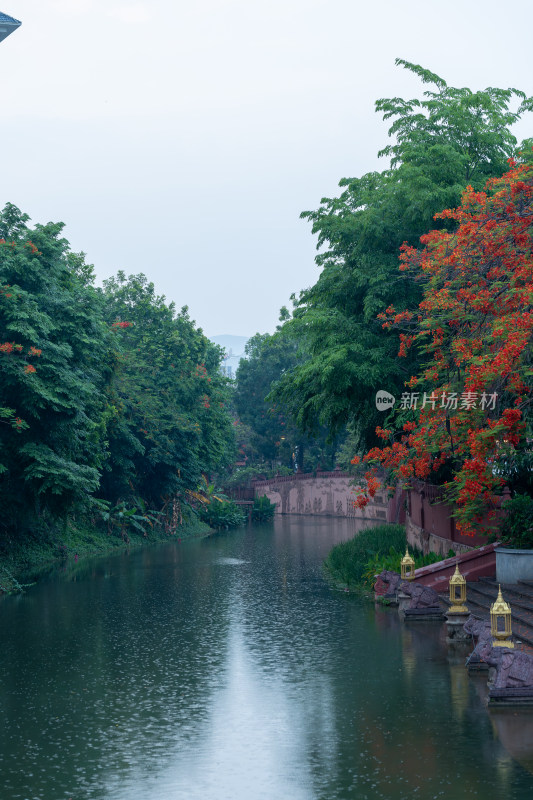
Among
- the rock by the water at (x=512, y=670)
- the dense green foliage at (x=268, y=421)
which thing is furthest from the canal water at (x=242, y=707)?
the dense green foliage at (x=268, y=421)

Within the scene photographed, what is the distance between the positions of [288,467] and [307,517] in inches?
415

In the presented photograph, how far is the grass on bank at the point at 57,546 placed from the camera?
96.2 feet

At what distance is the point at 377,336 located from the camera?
2545cm

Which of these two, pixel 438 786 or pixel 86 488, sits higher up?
Result: pixel 86 488

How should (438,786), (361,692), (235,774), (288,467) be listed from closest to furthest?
(438,786) → (235,774) → (361,692) → (288,467)

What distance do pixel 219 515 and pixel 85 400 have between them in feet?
99.3

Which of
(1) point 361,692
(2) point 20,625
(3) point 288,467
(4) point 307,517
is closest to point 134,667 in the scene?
(1) point 361,692

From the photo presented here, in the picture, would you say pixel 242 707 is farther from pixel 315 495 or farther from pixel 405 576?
pixel 315 495

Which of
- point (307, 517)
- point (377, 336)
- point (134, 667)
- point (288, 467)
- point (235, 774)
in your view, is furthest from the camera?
point (288, 467)

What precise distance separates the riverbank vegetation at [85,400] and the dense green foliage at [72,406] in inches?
1.8

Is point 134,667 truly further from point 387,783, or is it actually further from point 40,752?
point 387,783

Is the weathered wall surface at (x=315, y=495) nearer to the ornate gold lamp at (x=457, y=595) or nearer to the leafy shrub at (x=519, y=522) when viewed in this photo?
the leafy shrub at (x=519, y=522)

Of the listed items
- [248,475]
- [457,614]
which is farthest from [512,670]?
[248,475]

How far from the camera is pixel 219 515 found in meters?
59.1
